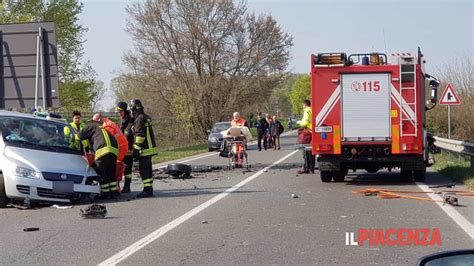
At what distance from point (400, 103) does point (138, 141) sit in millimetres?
5507

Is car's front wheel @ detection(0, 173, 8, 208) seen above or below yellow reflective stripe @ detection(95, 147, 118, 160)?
below

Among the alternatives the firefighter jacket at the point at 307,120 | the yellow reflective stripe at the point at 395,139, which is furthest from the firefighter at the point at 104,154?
the firefighter jacket at the point at 307,120

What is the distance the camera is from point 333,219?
9.88m

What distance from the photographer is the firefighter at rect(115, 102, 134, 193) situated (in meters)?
13.9

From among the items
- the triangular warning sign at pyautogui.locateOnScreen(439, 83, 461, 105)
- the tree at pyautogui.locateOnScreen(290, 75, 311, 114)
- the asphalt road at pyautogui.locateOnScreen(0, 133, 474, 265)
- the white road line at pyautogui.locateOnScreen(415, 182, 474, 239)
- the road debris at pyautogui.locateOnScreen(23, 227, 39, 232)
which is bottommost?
the white road line at pyautogui.locateOnScreen(415, 182, 474, 239)

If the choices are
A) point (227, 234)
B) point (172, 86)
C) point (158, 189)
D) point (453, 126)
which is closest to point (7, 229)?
point (227, 234)

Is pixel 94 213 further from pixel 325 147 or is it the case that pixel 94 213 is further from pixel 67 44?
pixel 67 44

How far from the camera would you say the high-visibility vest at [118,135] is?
43.1 feet

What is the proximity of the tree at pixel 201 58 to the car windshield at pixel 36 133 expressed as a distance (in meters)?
33.6

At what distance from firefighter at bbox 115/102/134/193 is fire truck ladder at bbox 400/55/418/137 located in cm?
564

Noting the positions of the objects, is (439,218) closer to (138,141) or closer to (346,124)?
(346,124)

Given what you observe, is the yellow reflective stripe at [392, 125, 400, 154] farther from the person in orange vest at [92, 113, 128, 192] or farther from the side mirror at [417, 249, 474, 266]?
the side mirror at [417, 249, 474, 266]

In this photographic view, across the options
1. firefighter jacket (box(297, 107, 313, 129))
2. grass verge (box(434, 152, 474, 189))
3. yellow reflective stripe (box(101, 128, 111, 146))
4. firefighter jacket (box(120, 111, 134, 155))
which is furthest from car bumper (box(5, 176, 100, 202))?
grass verge (box(434, 152, 474, 189))

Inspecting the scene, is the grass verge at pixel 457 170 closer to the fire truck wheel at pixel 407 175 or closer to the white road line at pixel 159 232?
the fire truck wheel at pixel 407 175
